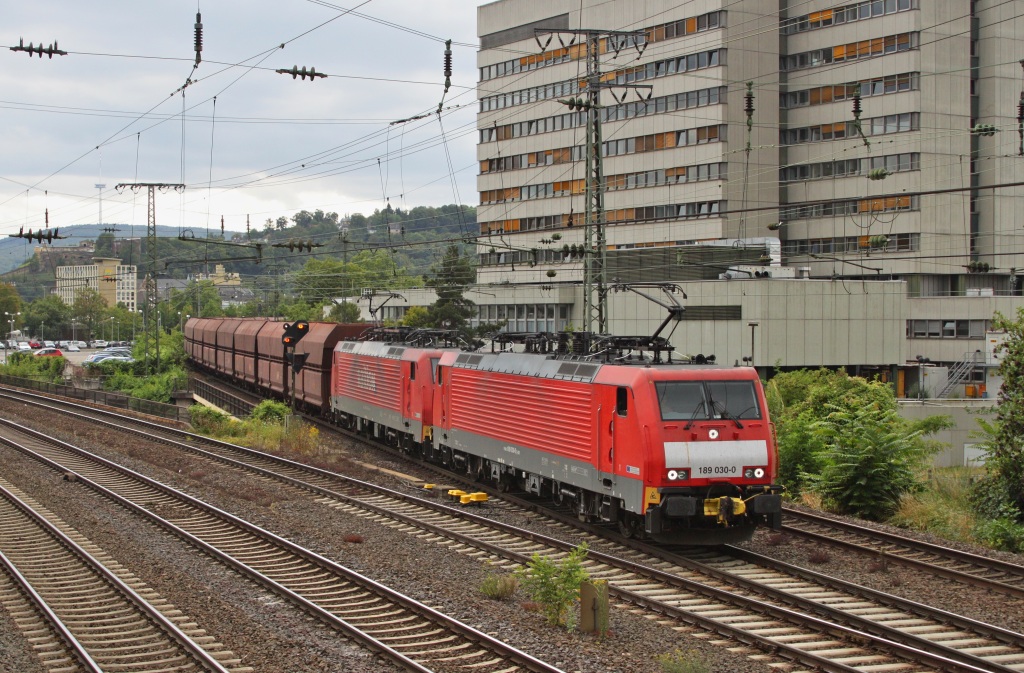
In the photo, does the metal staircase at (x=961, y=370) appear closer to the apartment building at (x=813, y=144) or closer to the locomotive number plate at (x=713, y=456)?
the apartment building at (x=813, y=144)

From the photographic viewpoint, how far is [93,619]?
1369cm

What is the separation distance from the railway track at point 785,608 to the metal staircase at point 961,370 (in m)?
48.9

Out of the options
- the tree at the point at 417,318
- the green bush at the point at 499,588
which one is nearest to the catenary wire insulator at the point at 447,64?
the green bush at the point at 499,588

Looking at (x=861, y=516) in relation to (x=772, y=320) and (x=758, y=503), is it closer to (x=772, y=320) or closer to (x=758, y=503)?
(x=758, y=503)

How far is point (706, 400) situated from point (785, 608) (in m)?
4.07

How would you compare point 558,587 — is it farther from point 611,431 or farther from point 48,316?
point 48,316

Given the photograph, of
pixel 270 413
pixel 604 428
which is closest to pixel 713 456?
pixel 604 428

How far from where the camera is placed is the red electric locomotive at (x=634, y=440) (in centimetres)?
1622

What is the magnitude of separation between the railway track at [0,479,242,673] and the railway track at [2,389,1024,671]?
5.57 metres

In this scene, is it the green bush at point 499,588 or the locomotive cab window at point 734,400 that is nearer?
the green bush at point 499,588

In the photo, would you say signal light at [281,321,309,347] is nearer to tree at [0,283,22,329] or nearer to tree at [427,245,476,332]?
tree at [427,245,476,332]

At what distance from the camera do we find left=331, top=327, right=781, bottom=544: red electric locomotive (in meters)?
16.2

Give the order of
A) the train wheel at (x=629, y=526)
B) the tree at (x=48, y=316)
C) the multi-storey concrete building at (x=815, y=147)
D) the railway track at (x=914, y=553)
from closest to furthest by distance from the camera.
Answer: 1. the railway track at (x=914, y=553)
2. the train wheel at (x=629, y=526)
3. the multi-storey concrete building at (x=815, y=147)
4. the tree at (x=48, y=316)

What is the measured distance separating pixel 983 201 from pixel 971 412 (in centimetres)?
3615
